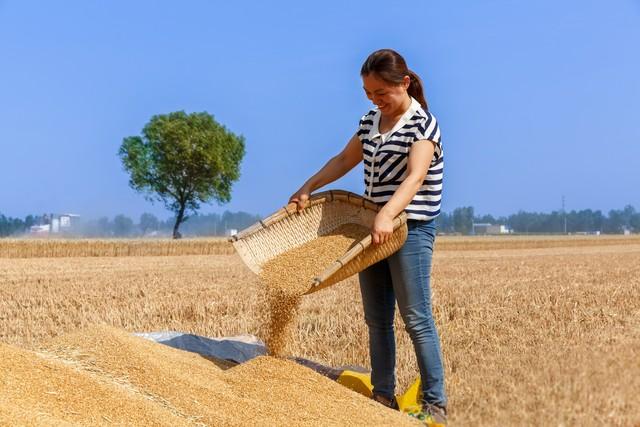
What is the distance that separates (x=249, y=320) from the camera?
733 cm

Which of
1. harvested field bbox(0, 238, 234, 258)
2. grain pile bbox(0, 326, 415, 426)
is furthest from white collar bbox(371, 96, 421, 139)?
harvested field bbox(0, 238, 234, 258)

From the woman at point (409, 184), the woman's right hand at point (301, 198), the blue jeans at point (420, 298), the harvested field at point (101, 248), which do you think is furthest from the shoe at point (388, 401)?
the harvested field at point (101, 248)

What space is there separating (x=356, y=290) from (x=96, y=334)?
5.45m

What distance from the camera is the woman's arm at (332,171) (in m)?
4.55

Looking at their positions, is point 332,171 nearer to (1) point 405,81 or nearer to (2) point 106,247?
(1) point 405,81

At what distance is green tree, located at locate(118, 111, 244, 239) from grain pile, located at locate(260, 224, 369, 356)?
148 feet

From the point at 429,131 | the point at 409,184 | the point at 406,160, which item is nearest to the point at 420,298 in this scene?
the point at 409,184

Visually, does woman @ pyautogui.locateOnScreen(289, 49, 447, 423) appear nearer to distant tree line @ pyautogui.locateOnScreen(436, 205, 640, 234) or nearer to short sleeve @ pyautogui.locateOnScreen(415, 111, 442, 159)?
short sleeve @ pyautogui.locateOnScreen(415, 111, 442, 159)

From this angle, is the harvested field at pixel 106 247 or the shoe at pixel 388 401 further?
the harvested field at pixel 106 247

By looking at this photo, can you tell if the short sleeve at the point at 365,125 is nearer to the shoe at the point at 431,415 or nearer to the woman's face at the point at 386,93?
the woman's face at the point at 386,93

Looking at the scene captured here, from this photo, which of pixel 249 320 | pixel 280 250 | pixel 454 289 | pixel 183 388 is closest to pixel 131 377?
pixel 183 388

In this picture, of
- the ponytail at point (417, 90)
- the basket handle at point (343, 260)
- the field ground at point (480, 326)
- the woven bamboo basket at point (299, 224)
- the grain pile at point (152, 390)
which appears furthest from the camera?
the woven bamboo basket at point (299, 224)

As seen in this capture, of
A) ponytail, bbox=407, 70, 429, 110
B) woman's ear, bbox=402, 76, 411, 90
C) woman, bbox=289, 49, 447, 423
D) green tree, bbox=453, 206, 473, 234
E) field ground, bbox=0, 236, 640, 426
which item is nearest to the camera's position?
field ground, bbox=0, 236, 640, 426

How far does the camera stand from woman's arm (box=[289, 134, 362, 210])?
14.9ft
